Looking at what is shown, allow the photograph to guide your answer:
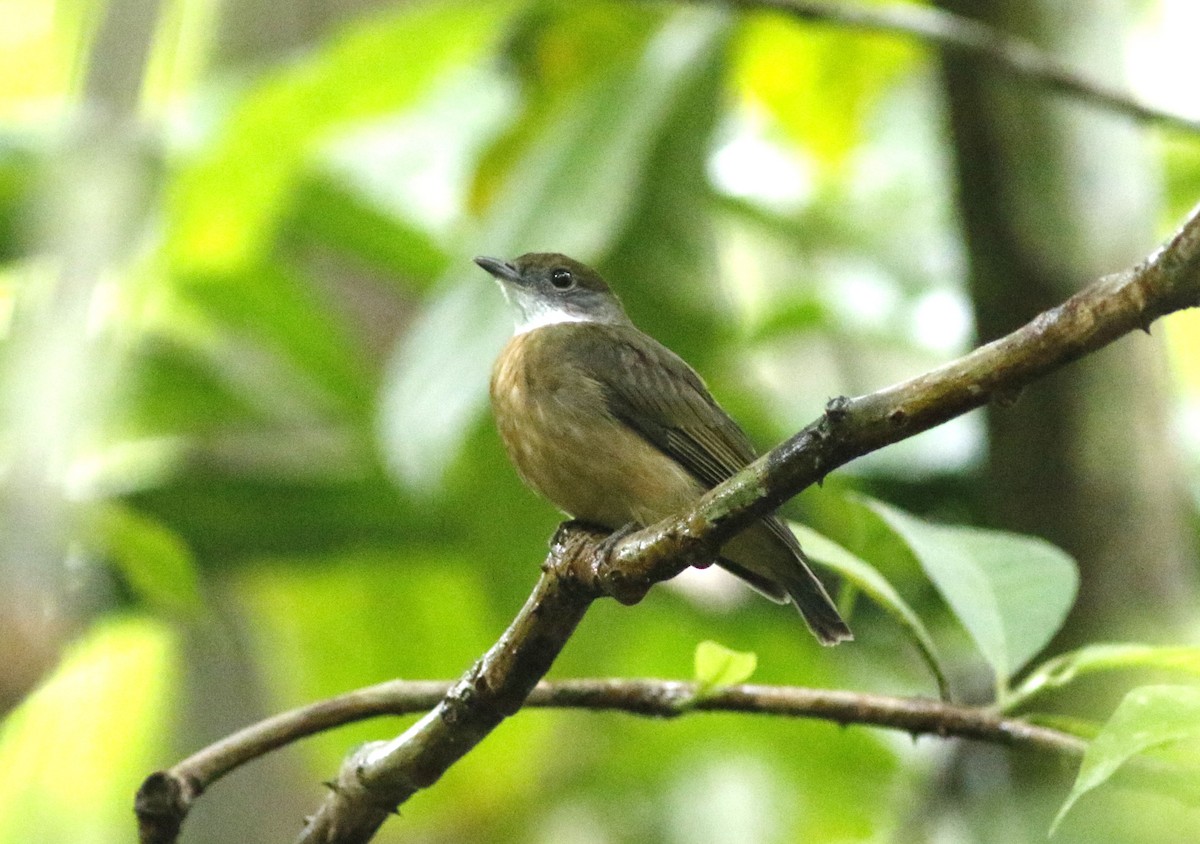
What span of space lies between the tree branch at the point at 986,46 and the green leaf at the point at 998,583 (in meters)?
1.29

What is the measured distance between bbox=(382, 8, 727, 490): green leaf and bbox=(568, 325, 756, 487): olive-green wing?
33 centimetres

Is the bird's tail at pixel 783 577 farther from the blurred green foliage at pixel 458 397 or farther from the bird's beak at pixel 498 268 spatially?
the bird's beak at pixel 498 268

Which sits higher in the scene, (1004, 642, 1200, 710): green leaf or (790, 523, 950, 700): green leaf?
(790, 523, 950, 700): green leaf

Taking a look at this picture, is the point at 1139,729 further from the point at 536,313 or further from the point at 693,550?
the point at 536,313

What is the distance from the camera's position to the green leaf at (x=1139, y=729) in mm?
1358

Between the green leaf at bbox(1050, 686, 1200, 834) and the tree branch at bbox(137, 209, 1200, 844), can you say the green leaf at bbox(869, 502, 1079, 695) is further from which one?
the green leaf at bbox(1050, 686, 1200, 834)

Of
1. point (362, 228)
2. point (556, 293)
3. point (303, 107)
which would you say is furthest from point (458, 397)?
point (362, 228)

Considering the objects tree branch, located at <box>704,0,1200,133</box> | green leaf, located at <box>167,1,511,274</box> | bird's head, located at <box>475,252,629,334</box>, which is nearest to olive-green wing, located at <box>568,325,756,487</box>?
bird's head, located at <box>475,252,629,334</box>

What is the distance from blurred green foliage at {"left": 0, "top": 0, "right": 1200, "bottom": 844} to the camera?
12.1ft

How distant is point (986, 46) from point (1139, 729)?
2.08 meters

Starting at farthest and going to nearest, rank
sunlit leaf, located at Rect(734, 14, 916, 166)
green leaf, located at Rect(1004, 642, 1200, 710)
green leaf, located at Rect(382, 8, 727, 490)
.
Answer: sunlit leaf, located at Rect(734, 14, 916, 166) → green leaf, located at Rect(382, 8, 727, 490) → green leaf, located at Rect(1004, 642, 1200, 710)

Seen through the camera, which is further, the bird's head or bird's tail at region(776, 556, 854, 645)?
the bird's head

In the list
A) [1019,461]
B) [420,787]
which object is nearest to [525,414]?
[1019,461]

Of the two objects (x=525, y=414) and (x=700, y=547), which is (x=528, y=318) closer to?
(x=525, y=414)
